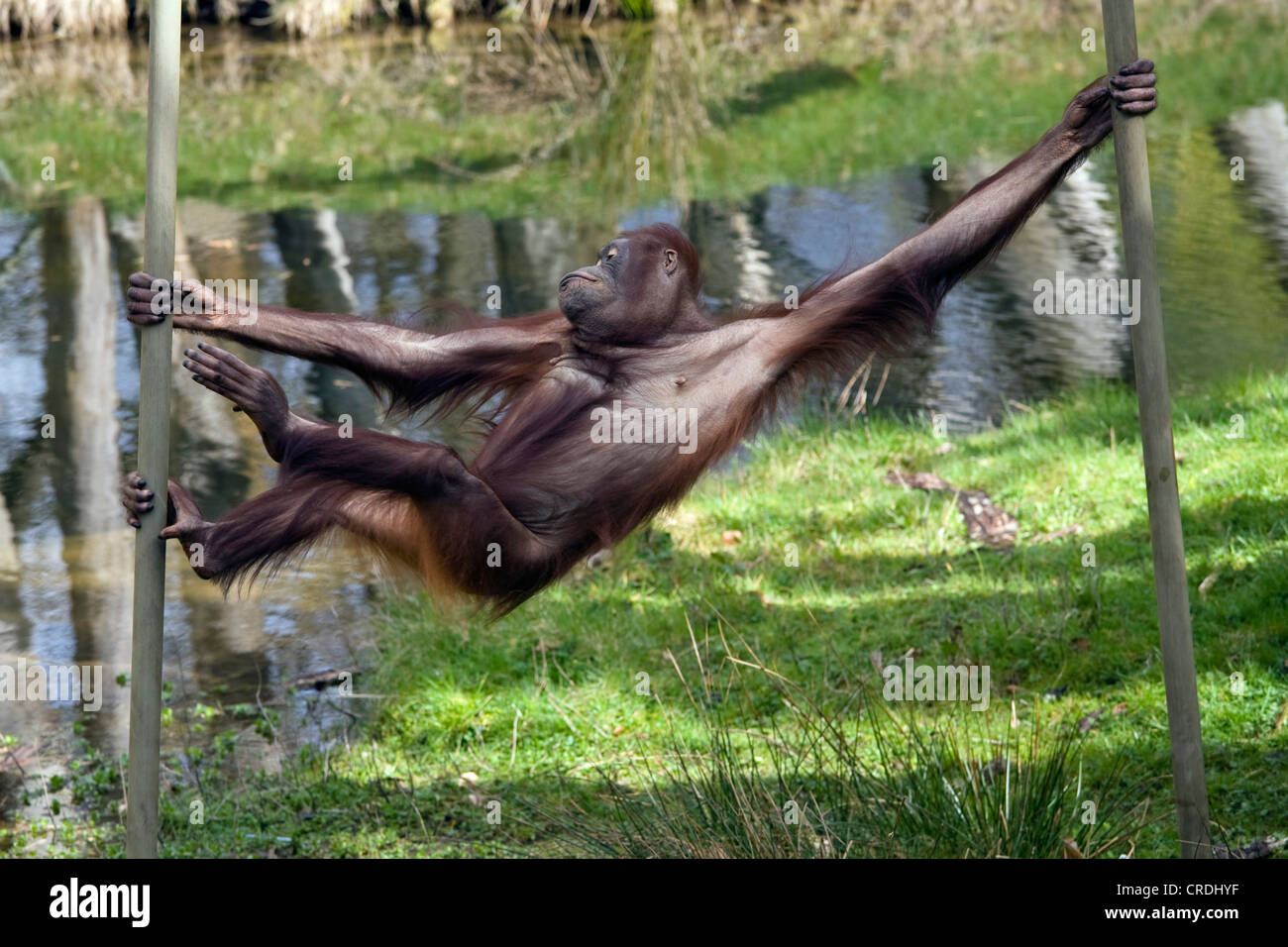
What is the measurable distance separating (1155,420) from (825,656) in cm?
237

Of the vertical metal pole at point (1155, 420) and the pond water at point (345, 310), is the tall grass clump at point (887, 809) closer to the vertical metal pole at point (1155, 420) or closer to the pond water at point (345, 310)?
the vertical metal pole at point (1155, 420)

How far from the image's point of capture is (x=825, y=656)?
5898mm

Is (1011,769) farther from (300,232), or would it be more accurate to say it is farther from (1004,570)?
(300,232)

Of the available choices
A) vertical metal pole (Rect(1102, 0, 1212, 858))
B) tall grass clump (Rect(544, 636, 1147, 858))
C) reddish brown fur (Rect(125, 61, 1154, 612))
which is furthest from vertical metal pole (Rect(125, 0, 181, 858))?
vertical metal pole (Rect(1102, 0, 1212, 858))

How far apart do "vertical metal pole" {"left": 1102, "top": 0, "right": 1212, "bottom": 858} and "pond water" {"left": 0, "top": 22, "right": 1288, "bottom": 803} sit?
35.0 inches

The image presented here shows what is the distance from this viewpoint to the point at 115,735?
600 cm

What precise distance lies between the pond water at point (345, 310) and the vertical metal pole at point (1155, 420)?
890mm

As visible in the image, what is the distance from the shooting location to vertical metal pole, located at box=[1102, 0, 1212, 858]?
3.76m

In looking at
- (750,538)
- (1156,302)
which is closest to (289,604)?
(750,538)

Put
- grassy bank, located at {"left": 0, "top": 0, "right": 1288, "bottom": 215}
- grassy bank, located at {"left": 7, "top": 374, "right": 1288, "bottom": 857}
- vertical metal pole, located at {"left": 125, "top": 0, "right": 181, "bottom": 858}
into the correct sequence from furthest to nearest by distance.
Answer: grassy bank, located at {"left": 0, "top": 0, "right": 1288, "bottom": 215}, grassy bank, located at {"left": 7, "top": 374, "right": 1288, "bottom": 857}, vertical metal pole, located at {"left": 125, "top": 0, "right": 181, "bottom": 858}
